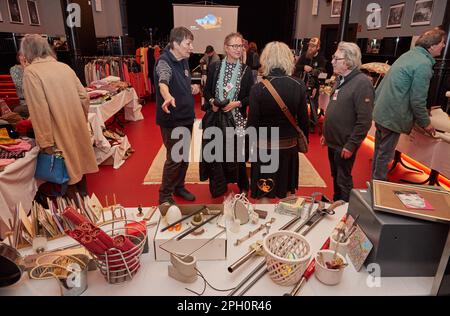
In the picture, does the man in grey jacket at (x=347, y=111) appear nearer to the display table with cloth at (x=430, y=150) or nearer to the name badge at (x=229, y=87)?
the name badge at (x=229, y=87)

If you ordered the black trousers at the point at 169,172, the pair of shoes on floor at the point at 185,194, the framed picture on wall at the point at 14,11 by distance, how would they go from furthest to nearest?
the framed picture on wall at the point at 14,11
the pair of shoes on floor at the point at 185,194
the black trousers at the point at 169,172

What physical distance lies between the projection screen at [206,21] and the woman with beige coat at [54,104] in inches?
297

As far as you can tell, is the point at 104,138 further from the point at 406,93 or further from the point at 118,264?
the point at 406,93

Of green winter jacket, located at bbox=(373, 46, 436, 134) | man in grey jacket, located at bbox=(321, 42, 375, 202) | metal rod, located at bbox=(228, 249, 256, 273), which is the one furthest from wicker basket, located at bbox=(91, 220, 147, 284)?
green winter jacket, located at bbox=(373, 46, 436, 134)

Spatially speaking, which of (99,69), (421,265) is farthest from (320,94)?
(421,265)

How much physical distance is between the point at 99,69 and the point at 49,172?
4.08m

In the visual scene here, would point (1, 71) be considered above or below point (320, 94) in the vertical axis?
above

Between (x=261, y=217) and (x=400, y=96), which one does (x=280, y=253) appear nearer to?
(x=261, y=217)

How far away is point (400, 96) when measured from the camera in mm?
2404

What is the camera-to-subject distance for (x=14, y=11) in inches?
233

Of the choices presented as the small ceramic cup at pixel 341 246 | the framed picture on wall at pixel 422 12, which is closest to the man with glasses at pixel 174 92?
the small ceramic cup at pixel 341 246

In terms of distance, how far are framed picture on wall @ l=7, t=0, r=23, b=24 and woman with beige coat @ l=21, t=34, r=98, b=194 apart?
4.83m

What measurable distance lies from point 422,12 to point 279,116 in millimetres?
5083

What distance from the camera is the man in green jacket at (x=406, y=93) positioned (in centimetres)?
229
